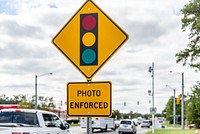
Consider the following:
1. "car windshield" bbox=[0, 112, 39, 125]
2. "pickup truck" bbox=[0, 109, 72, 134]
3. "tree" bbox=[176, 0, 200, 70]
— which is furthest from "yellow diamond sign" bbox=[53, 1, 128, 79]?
"tree" bbox=[176, 0, 200, 70]

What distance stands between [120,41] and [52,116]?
943 centimetres

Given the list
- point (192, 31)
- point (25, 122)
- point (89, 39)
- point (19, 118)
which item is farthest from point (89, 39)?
point (192, 31)

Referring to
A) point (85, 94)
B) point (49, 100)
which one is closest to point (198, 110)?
point (85, 94)

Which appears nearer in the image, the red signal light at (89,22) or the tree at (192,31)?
the red signal light at (89,22)

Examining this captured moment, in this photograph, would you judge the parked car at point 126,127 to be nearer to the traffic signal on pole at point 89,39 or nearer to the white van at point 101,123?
the white van at point 101,123

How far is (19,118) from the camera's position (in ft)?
40.7

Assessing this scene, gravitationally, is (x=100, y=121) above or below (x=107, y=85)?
below

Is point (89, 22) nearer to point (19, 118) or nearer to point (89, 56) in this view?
point (89, 56)

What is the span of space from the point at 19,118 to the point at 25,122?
0.24 metres

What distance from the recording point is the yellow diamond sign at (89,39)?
17.0 feet

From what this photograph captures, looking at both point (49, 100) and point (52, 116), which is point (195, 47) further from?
point (49, 100)

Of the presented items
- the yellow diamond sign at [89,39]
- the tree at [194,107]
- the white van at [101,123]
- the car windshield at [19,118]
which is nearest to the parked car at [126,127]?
the white van at [101,123]

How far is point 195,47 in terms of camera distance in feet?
108

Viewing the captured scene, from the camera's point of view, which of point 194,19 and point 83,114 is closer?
point 83,114
